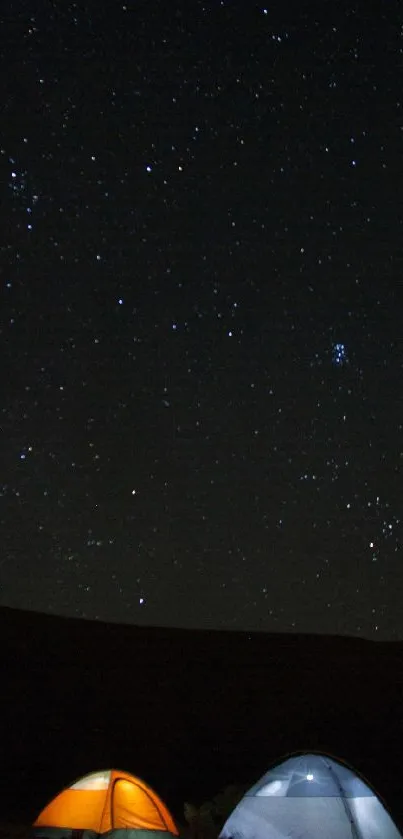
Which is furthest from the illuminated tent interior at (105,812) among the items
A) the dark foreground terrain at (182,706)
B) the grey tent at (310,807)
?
the dark foreground terrain at (182,706)

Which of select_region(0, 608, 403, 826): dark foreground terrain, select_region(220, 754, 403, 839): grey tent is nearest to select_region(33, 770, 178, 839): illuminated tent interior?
select_region(220, 754, 403, 839): grey tent

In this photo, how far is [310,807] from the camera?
26.0 ft

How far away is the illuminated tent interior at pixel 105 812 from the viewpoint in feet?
27.0

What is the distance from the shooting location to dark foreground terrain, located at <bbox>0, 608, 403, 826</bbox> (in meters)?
15.2

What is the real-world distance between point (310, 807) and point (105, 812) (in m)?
1.69

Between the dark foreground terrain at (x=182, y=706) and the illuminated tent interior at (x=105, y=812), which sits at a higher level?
the dark foreground terrain at (x=182, y=706)

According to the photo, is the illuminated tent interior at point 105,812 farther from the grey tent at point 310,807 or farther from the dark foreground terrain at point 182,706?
the dark foreground terrain at point 182,706

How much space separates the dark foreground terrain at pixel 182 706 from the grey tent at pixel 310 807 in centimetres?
521

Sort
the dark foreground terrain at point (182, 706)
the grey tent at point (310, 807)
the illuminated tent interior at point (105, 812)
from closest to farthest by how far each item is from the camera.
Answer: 1. the grey tent at point (310, 807)
2. the illuminated tent interior at point (105, 812)
3. the dark foreground terrain at point (182, 706)

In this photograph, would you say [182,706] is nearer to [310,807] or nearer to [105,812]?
[105,812]

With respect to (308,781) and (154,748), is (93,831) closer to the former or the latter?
(308,781)

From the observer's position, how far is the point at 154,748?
1619 cm

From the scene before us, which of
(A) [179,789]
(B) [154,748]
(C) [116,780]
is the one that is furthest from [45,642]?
(C) [116,780]

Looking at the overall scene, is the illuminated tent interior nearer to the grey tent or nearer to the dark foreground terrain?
the grey tent
